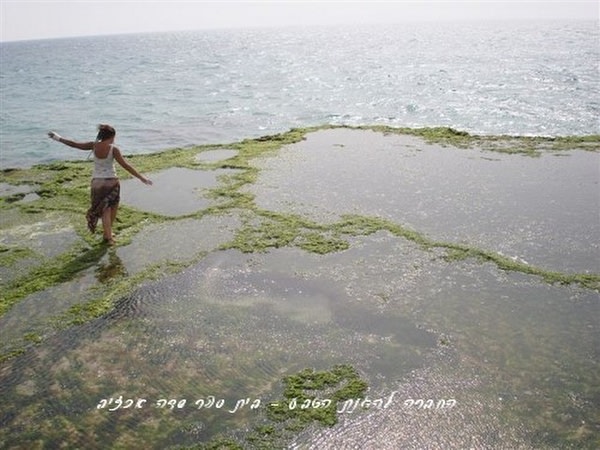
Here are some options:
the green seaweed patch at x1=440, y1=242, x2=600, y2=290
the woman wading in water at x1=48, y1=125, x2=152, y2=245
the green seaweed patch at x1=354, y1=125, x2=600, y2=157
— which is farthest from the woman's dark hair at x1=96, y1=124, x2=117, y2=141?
the green seaweed patch at x1=354, y1=125, x2=600, y2=157

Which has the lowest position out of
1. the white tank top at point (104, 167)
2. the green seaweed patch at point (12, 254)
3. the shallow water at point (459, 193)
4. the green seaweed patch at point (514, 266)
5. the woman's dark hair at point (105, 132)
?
the green seaweed patch at point (514, 266)

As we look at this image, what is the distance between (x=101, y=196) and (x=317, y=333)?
5773mm

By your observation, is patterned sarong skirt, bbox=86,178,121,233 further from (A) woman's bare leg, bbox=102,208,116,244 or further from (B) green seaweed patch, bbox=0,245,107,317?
(B) green seaweed patch, bbox=0,245,107,317

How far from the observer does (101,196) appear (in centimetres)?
978

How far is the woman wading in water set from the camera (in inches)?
378

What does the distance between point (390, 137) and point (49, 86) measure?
4762cm

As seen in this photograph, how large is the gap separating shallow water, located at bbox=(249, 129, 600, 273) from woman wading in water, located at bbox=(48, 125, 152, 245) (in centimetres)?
357

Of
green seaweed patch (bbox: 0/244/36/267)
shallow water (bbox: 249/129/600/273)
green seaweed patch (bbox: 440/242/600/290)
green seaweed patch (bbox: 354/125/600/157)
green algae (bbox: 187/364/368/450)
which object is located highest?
green seaweed patch (bbox: 354/125/600/157)

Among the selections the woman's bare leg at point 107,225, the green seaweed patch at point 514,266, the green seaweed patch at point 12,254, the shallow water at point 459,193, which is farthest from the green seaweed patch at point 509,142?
the green seaweed patch at point 12,254

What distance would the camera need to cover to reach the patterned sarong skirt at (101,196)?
9.77 m

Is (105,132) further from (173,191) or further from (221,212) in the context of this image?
(173,191)

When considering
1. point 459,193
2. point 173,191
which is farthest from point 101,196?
point 459,193

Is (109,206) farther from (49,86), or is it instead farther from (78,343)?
(49,86)

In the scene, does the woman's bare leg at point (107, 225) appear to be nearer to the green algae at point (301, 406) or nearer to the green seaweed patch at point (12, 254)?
the green seaweed patch at point (12, 254)
